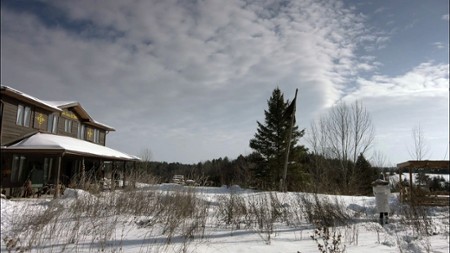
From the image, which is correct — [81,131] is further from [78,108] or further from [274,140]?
[274,140]

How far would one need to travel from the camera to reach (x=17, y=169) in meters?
18.8

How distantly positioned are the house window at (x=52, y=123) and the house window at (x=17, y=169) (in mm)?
3048

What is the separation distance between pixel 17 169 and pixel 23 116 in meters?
2.87

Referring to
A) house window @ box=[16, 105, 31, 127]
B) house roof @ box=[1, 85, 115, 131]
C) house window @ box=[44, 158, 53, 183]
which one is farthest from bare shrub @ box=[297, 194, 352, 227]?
house window @ box=[44, 158, 53, 183]

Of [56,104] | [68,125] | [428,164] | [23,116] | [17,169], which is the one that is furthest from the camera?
[68,125]

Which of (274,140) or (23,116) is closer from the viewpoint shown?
(23,116)

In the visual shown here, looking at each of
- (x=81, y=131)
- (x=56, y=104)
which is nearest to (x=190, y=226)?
(x=56, y=104)

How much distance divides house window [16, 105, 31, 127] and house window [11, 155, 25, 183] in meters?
1.82

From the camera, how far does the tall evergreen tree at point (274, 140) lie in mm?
31219

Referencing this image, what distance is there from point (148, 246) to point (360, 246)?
12.1ft

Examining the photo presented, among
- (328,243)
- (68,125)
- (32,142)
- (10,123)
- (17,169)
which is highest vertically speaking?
(68,125)

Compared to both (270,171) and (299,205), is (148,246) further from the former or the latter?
(270,171)

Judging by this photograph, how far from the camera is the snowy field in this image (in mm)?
5520

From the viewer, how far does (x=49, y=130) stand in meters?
21.7
